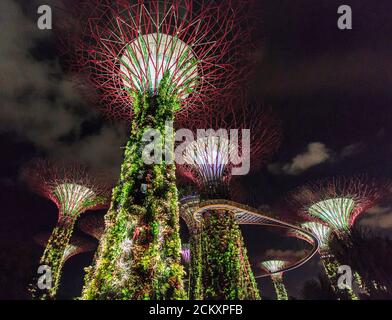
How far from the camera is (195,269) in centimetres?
1803

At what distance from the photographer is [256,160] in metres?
18.4

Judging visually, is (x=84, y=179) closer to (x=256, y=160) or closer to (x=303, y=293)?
(x=256, y=160)

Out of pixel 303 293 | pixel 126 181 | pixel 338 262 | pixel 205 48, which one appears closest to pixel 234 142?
pixel 205 48

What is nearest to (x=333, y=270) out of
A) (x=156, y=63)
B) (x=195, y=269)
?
(x=195, y=269)

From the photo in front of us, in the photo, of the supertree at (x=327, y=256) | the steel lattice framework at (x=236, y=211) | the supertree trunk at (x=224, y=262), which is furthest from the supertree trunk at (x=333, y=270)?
the supertree trunk at (x=224, y=262)

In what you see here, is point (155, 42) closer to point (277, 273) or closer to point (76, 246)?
point (76, 246)

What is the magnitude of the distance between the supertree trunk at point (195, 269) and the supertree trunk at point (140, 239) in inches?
381

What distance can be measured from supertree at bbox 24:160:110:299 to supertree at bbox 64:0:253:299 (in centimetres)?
1035

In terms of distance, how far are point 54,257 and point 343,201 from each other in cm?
2258

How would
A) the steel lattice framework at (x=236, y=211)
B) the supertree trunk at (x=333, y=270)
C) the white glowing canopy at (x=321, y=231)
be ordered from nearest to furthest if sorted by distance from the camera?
the steel lattice framework at (x=236, y=211), the supertree trunk at (x=333, y=270), the white glowing canopy at (x=321, y=231)

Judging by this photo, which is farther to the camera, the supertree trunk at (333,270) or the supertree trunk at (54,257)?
the supertree trunk at (333,270)

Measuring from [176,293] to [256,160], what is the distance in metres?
13.4

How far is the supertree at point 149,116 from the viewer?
6309 millimetres

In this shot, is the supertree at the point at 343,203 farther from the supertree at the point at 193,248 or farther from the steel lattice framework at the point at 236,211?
the supertree at the point at 193,248
